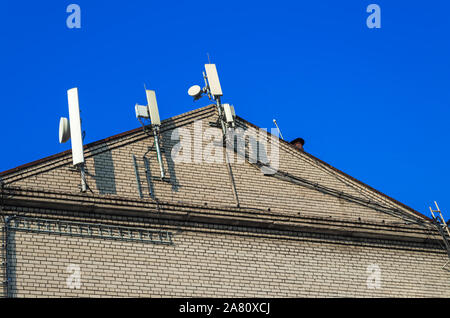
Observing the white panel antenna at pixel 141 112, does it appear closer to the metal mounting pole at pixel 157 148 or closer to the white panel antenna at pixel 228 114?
the metal mounting pole at pixel 157 148

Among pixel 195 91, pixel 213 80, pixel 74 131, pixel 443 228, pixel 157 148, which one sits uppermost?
pixel 213 80

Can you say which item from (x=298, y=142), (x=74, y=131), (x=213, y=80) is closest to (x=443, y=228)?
(x=298, y=142)

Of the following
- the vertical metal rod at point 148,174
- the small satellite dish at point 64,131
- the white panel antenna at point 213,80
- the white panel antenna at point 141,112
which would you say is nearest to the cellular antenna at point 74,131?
the small satellite dish at point 64,131

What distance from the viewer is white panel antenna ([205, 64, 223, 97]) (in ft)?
58.6

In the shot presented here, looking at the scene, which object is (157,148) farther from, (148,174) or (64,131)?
(64,131)

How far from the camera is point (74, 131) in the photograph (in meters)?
15.4

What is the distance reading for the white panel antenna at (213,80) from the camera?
17852mm

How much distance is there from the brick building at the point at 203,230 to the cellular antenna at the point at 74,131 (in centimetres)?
→ 34

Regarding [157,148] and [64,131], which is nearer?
[64,131]

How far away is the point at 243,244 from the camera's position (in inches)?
620

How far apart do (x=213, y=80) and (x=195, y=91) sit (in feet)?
1.74

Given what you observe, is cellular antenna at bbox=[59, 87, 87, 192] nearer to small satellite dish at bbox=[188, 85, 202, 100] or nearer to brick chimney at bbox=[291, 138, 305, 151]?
small satellite dish at bbox=[188, 85, 202, 100]

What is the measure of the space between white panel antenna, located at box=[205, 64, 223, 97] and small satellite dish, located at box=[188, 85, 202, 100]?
0.31 m
